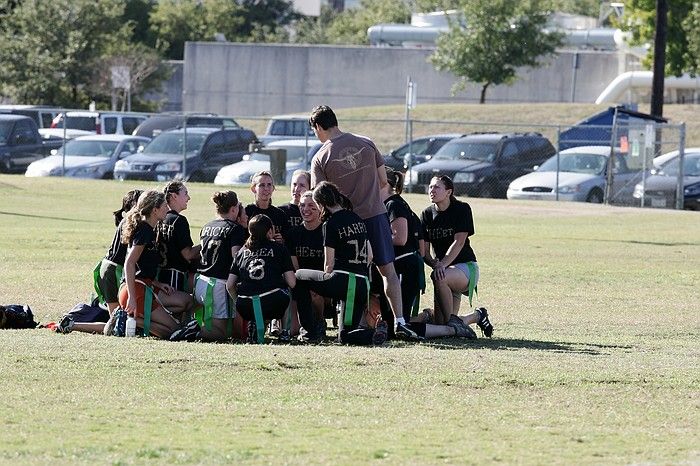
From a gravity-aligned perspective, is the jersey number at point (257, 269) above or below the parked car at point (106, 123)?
above

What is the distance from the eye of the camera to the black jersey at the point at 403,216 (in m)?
12.2

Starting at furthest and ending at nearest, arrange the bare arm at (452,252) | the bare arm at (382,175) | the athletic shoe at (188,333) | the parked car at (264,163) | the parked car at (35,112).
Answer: the parked car at (35,112) → the parked car at (264,163) → the bare arm at (452,252) → the bare arm at (382,175) → the athletic shoe at (188,333)

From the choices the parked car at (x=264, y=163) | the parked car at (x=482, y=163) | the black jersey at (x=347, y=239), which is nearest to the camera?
the black jersey at (x=347, y=239)

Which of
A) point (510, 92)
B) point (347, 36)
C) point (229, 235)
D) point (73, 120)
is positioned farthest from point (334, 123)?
point (347, 36)

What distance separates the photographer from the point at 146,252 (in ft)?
38.1

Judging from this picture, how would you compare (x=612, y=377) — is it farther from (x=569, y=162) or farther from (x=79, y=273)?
(x=569, y=162)

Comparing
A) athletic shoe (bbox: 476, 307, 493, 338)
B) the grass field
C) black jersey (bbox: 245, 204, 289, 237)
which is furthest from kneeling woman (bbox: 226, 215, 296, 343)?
athletic shoe (bbox: 476, 307, 493, 338)

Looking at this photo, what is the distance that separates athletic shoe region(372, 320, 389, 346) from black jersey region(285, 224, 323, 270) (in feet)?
2.29

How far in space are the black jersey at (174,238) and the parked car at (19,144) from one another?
87.2 ft

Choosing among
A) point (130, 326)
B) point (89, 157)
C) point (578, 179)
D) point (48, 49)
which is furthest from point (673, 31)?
point (130, 326)

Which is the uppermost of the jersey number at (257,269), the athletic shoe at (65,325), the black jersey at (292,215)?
the black jersey at (292,215)

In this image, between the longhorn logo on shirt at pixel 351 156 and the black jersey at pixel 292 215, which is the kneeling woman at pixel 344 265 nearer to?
the longhorn logo on shirt at pixel 351 156

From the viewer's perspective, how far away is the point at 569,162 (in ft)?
113

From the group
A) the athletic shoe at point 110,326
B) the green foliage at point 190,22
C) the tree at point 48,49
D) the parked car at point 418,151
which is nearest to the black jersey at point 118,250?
the athletic shoe at point 110,326
